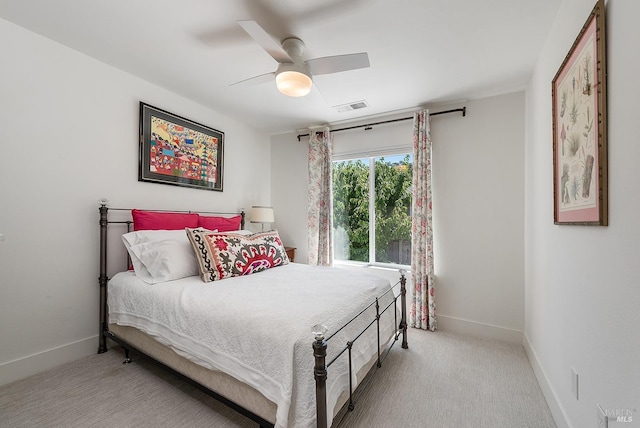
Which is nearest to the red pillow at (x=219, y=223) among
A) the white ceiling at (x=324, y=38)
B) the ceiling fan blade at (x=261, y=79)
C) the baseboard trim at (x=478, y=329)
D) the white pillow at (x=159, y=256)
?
the white pillow at (x=159, y=256)

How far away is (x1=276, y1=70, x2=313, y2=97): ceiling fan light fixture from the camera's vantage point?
6.28 ft

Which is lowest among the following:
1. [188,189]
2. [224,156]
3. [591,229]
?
[591,229]

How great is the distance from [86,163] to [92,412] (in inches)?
76.5

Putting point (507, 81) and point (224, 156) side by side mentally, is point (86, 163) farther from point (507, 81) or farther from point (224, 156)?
point (507, 81)

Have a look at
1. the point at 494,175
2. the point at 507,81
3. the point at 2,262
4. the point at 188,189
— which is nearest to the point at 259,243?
the point at 188,189

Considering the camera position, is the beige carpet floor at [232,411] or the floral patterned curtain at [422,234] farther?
the floral patterned curtain at [422,234]

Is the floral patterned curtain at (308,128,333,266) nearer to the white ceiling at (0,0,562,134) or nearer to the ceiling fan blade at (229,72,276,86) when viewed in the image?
the white ceiling at (0,0,562,134)

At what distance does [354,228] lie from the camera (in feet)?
12.8

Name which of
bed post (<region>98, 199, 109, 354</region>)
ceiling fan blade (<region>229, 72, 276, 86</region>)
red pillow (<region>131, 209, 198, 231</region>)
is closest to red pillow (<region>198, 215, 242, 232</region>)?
red pillow (<region>131, 209, 198, 231</region>)

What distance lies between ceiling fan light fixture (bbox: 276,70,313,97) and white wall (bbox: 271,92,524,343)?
1.91 metres

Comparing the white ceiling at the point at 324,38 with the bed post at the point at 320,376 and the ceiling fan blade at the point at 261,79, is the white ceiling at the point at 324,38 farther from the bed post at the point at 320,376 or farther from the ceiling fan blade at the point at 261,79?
the bed post at the point at 320,376

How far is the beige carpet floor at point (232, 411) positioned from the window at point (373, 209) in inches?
59.5

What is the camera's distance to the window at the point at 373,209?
11.6 feet

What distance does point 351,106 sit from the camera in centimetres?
331
